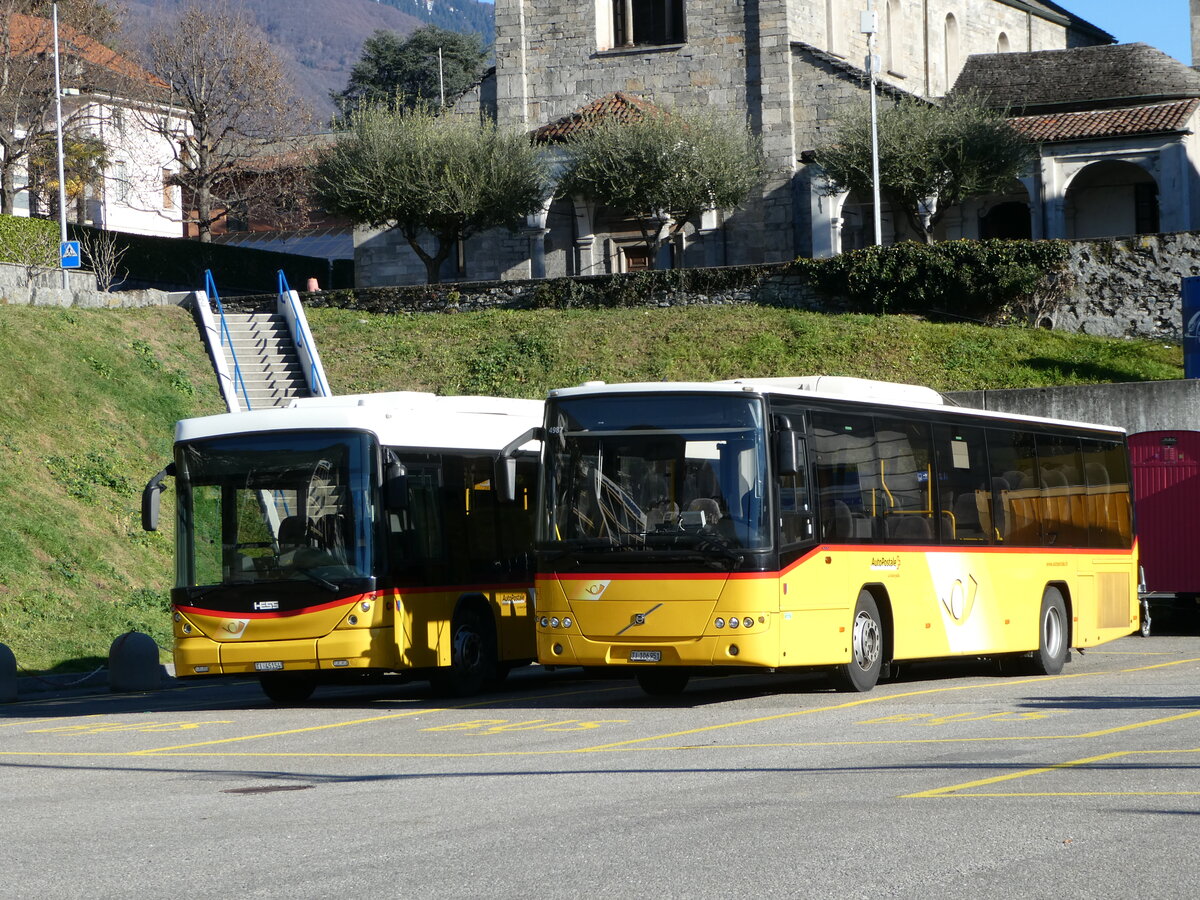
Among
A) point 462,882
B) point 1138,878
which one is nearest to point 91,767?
point 462,882

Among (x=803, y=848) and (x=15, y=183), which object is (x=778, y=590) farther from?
(x=15, y=183)

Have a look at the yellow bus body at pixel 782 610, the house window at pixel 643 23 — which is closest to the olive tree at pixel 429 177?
the house window at pixel 643 23

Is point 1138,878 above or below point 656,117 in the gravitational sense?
below

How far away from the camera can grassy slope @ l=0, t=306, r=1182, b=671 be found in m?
23.5

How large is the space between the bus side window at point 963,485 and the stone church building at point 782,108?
3114 cm

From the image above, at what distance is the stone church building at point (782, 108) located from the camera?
157ft

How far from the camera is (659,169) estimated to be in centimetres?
4591

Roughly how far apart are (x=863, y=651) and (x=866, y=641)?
0.11 m

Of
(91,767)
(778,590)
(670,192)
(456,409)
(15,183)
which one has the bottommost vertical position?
(91,767)

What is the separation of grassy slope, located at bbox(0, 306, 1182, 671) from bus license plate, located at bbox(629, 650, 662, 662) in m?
9.32

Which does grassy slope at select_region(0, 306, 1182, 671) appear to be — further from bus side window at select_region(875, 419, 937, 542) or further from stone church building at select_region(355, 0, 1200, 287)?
stone church building at select_region(355, 0, 1200, 287)

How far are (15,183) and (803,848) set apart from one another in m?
60.6

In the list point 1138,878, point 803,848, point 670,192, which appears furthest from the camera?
point 670,192

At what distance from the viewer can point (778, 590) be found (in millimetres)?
14250
